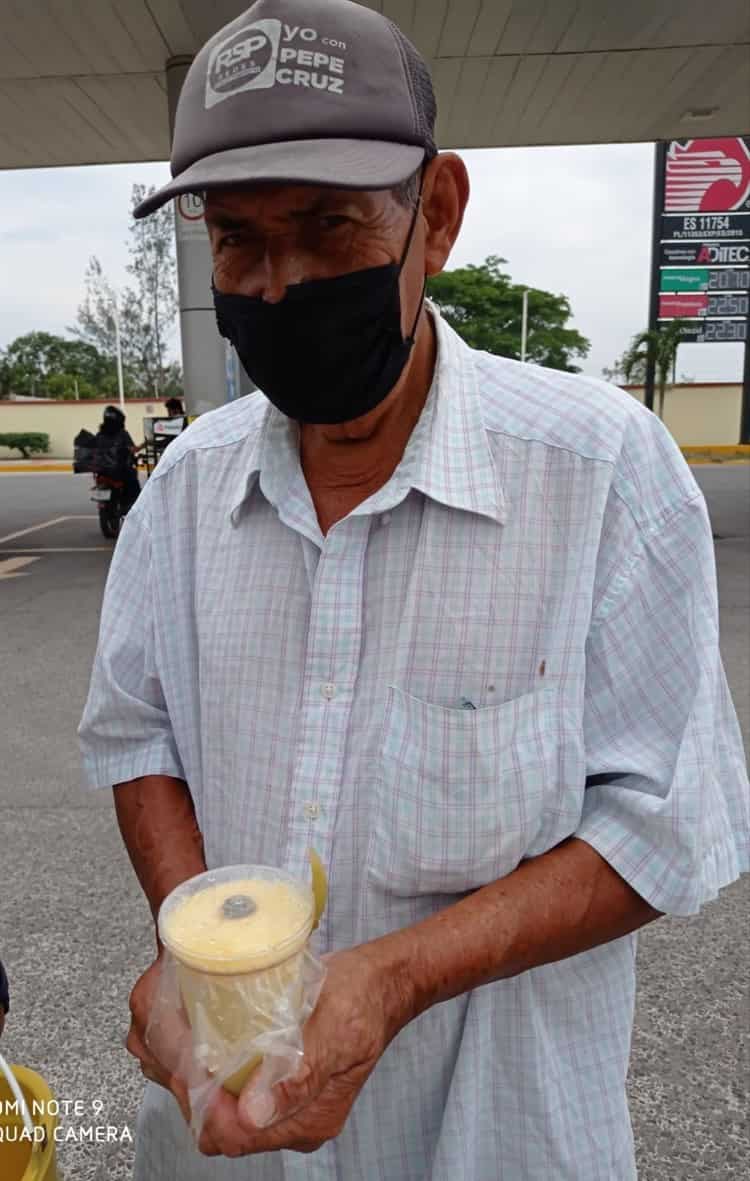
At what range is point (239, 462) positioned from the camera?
1158 millimetres

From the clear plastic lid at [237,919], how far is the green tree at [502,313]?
40.5 m

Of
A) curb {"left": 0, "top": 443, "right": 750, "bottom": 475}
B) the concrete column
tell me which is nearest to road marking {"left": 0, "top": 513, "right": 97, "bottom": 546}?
the concrete column

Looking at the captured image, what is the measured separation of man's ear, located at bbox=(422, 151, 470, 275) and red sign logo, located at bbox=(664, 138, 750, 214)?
25.5 metres

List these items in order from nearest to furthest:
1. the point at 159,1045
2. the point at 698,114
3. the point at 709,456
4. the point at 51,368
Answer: the point at 159,1045
the point at 698,114
the point at 709,456
the point at 51,368

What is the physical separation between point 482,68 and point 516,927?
791 cm

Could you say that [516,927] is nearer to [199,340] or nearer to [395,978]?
[395,978]

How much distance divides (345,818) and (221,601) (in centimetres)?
31

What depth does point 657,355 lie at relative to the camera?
2525 centimetres

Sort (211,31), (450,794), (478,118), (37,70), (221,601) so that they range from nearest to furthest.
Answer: (450,794)
(221,601)
(211,31)
(37,70)
(478,118)

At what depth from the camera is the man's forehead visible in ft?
3.15

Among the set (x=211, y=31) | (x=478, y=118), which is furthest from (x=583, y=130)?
(x=211, y=31)

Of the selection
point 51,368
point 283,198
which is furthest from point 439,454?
point 51,368

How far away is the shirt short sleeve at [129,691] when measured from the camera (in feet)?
3.87

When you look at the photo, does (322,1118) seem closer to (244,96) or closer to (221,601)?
(221,601)
